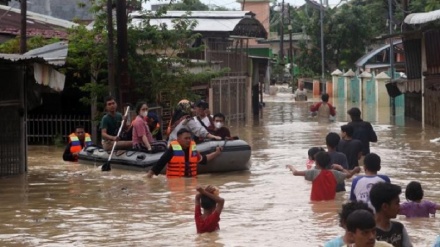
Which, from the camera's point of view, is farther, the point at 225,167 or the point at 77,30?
the point at 77,30

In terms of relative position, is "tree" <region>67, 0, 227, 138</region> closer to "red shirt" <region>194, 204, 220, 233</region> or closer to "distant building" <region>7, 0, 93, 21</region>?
"red shirt" <region>194, 204, 220, 233</region>

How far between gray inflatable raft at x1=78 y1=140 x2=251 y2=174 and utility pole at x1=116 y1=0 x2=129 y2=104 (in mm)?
4566

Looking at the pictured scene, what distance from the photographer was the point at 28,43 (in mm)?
26609

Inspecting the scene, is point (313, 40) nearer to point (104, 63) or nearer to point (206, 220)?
point (104, 63)

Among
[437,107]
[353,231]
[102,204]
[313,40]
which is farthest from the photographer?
[313,40]

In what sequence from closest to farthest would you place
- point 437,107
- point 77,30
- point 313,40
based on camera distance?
1. point 77,30
2. point 437,107
3. point 313,40

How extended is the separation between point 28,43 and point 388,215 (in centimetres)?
2043

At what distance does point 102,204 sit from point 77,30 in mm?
11355

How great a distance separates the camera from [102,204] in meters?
15.8

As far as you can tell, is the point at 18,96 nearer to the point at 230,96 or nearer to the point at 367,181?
the point at 367,181


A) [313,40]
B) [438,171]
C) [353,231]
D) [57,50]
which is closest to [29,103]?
[57,50]

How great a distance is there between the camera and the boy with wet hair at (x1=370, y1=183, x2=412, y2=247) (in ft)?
24.0

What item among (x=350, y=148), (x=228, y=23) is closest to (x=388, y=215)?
(x=350, y=148)

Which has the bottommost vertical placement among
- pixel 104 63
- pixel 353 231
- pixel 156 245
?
pixel 156 245
